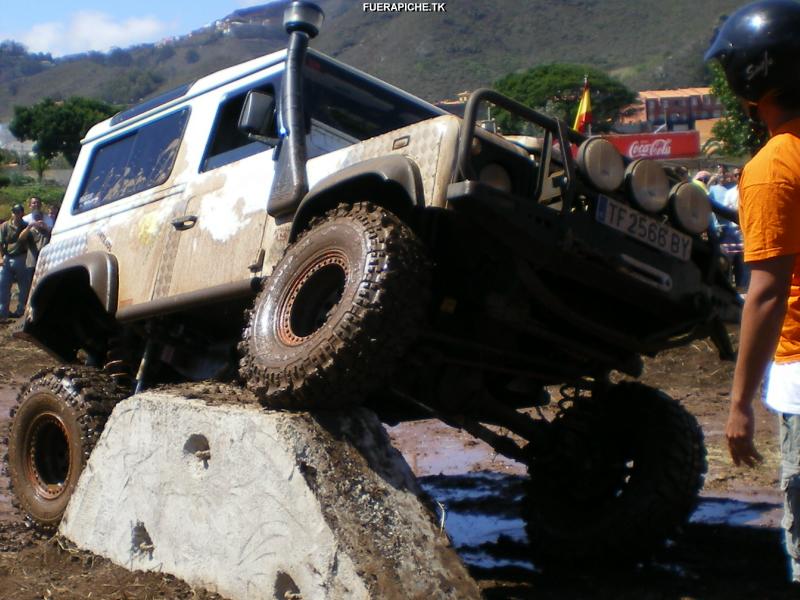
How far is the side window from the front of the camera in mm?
5426

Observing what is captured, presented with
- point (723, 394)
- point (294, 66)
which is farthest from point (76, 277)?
point (723, 394)

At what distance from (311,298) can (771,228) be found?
221 centimetres

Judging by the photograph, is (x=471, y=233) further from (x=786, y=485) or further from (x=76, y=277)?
(x=76, y=277)

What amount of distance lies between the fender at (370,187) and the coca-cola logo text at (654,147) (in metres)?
39.8

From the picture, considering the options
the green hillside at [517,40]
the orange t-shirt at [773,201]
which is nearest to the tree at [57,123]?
the green hillside at [517,40]

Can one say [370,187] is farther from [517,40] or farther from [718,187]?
[517,40]

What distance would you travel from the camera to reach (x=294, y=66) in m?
5.02

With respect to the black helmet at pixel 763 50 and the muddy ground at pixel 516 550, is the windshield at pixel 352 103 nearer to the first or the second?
the muddy ground at pixel 516 550

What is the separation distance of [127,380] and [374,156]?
240cm

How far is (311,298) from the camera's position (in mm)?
4359

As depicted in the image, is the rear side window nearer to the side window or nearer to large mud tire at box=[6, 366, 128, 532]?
the side window

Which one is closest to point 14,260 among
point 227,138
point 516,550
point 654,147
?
point 227,138

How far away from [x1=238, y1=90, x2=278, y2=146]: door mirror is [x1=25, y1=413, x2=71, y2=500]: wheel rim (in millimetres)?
1887

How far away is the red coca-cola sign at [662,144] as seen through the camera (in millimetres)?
43062
